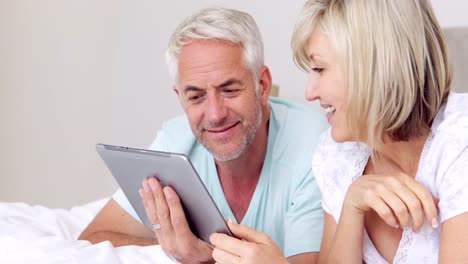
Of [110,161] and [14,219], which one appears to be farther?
[14,219]

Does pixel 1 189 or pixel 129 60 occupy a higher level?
pixel 129 60

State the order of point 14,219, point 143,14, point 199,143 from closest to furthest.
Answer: point 14,219
point 199,143
point 143,14

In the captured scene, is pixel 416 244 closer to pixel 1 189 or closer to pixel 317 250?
pixel 317 250

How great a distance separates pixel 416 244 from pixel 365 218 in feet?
0.45

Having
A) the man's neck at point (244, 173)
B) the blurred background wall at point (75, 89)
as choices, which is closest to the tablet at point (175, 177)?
the man's neck at point (244, 173)

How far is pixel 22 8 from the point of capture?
10.3 ft

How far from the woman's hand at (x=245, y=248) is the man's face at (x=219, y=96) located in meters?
0.41

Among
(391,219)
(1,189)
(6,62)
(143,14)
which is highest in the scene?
(143,14)

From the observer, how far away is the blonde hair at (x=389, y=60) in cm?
116

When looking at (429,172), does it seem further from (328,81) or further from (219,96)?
(219,96)

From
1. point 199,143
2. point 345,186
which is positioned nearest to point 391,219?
point 345,186

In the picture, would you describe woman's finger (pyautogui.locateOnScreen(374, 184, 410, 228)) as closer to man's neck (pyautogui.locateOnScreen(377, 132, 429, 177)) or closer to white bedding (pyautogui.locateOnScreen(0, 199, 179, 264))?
man's neck (pyautogui.locateOnScreen(377, 132, 429, 177))

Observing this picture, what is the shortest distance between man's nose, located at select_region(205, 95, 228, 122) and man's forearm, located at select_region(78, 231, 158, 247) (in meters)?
0.33

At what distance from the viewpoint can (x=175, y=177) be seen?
1275 mm
